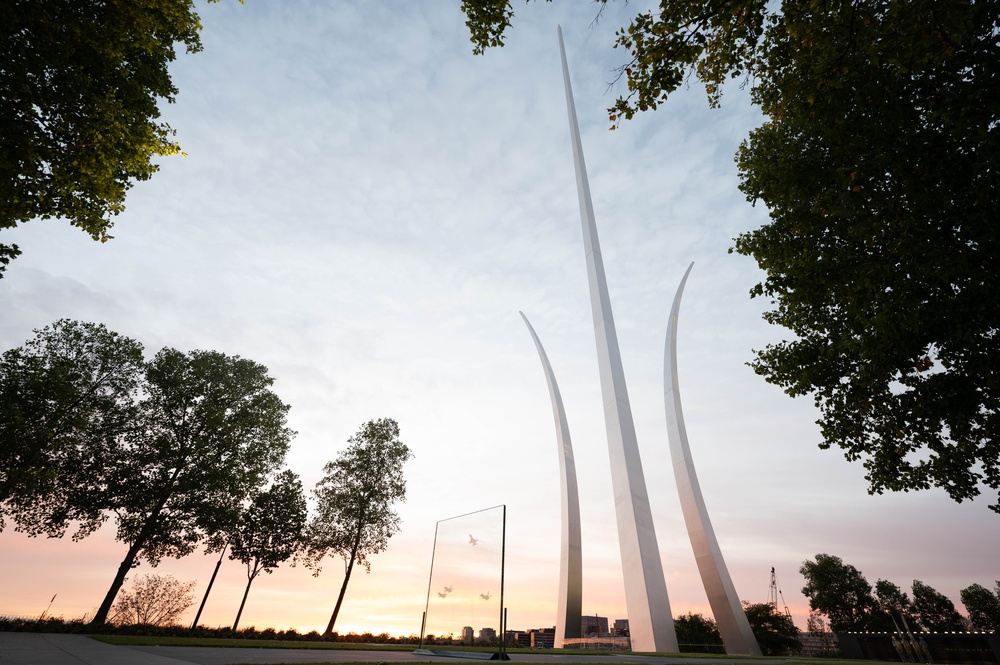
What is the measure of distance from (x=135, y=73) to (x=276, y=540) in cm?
2157

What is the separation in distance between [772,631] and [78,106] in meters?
57.4

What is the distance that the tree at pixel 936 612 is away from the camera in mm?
65750

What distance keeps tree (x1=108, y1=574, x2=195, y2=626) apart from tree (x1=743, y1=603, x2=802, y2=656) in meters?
47.4

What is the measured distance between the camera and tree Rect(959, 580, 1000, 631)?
2516 inches

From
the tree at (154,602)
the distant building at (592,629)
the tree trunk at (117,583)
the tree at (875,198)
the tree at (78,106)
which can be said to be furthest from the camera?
the tree at (154,602)

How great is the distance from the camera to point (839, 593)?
56.2 meters

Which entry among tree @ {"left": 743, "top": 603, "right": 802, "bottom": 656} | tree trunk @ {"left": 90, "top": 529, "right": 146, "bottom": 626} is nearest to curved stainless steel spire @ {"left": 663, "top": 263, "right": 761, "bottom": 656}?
tree trunk @ {"left": 90, "top": 529, "right": 146, "bottom": 626}

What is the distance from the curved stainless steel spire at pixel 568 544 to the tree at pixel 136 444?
48.9 ft

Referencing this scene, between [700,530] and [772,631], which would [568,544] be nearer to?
[700,530]

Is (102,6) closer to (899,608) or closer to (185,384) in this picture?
(185,384)

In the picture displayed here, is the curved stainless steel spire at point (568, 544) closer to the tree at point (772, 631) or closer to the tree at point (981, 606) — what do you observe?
the tree at point (772, 631)

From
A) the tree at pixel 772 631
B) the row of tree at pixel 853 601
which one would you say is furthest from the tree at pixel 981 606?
the tree at pixel 772 631

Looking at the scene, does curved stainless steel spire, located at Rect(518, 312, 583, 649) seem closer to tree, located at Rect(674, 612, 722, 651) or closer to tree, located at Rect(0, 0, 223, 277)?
tree, located at Rect(0, 0, 223, 277)

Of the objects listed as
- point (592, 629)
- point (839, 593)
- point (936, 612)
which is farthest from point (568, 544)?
point (936, 612)
